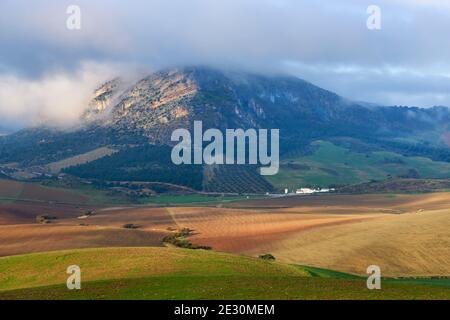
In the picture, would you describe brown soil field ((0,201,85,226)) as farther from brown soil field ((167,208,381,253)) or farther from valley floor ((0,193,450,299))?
brown soil field ((167,208,381,253))

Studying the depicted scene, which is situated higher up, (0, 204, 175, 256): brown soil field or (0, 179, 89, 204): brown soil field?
(0, 179, 89, 204): brown soil field

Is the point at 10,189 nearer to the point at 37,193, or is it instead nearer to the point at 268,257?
the point at 37,193

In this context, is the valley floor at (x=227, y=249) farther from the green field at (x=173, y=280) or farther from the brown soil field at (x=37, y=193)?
the brown soil field at (x=37, y=193)

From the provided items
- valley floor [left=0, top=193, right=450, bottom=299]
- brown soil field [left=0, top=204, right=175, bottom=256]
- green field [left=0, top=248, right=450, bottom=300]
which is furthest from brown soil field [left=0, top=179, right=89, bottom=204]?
green field [left=0, top=248, right=450, bottom=300]

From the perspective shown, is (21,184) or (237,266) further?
(21,184)

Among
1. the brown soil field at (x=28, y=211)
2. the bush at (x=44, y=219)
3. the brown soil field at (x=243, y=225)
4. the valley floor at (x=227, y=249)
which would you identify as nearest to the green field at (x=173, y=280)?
the valley floor at (x=227, y=249)
